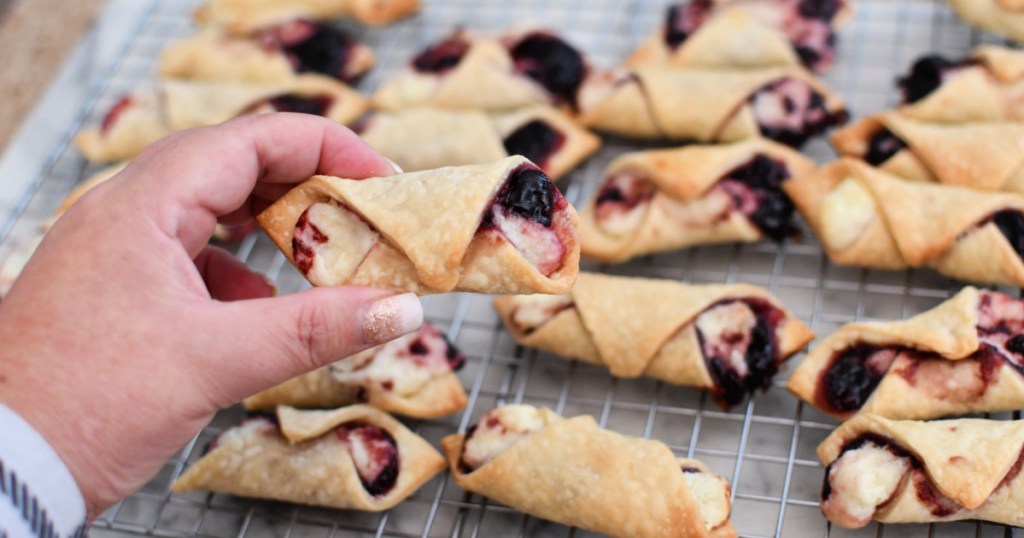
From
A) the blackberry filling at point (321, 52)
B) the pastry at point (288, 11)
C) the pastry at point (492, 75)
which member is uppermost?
the pastry at point (288, 11)

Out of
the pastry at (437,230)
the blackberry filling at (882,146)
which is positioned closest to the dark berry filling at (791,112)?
the blackberry filling at (882,146)

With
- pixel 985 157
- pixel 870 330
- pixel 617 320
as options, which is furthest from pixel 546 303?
pixel 985 157

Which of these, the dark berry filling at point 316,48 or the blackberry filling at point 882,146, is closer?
the blackberry filling at point 882,146

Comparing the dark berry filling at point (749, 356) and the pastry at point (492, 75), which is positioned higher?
the pastry at point (492, 75)

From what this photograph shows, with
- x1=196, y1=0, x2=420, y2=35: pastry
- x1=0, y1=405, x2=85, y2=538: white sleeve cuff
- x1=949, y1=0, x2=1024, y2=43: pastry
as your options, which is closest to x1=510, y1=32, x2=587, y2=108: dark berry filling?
x1=196, y1=0, x2=420, y2=35: pastry

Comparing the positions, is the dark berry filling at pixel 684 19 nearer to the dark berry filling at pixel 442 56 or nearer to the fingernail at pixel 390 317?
the dark berry filling at pixel 442 56

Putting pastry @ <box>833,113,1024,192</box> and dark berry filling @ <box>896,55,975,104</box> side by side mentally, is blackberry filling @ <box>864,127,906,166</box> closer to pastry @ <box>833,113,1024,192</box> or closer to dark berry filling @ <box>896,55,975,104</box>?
pastry @ <box>833,113,1024,192</box>

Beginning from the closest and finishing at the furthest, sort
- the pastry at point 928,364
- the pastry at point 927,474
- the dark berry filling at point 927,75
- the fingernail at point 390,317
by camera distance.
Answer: the fingernail at point 390,317 → the pastry at point 927,474 → the pastry at point 928,364 → the dark berry filling at point 927,75

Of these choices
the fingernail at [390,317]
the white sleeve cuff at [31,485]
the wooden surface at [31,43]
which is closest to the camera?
the white sleeve cuff at [31,485]
